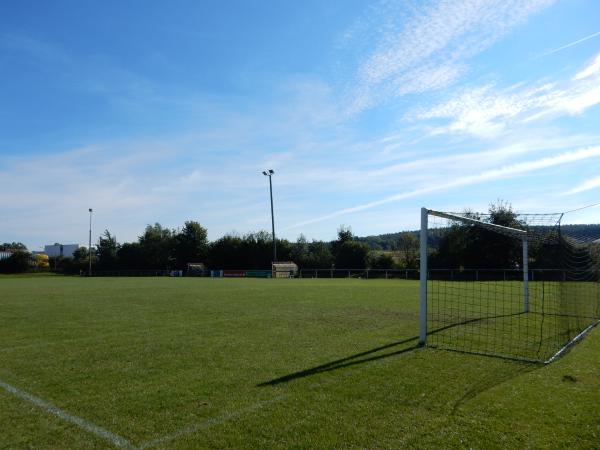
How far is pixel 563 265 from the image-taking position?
1155 cm

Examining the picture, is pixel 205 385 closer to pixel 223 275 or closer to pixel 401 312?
pixel 401 312

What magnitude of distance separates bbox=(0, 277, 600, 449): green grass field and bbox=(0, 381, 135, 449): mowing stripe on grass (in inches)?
0.9

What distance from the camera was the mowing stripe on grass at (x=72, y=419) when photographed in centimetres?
399

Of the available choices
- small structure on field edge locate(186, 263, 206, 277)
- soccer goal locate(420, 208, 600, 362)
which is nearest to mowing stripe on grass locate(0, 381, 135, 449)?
soccer goal locate(420, 208, 600, 362)

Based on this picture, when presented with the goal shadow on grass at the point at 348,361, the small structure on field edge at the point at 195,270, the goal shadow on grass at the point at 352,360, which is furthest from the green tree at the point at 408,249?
the goal shadow on grass at the point at 348,361

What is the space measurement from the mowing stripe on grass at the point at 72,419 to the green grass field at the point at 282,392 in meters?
0.02

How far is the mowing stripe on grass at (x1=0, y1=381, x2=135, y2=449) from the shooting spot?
3.99m

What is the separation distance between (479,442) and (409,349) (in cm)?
382

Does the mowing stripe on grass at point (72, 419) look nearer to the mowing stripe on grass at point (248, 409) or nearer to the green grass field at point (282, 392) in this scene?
the green grass field at point (282, 392)

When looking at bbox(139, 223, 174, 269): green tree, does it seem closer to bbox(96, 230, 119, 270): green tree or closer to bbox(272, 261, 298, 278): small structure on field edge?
bbox(96, 230, 119, 270): green tree

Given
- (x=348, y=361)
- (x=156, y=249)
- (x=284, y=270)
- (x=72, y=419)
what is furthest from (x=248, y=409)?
(x=156, y=249)

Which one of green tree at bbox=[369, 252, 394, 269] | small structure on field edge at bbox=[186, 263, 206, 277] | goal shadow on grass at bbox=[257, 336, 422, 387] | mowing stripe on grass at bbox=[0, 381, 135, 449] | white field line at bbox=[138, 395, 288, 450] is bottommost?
small structure on field edge at bbox=[186, 263, 206, 277]

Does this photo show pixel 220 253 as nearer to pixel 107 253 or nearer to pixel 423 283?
pixel 107 253

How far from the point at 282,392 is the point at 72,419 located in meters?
2.30
